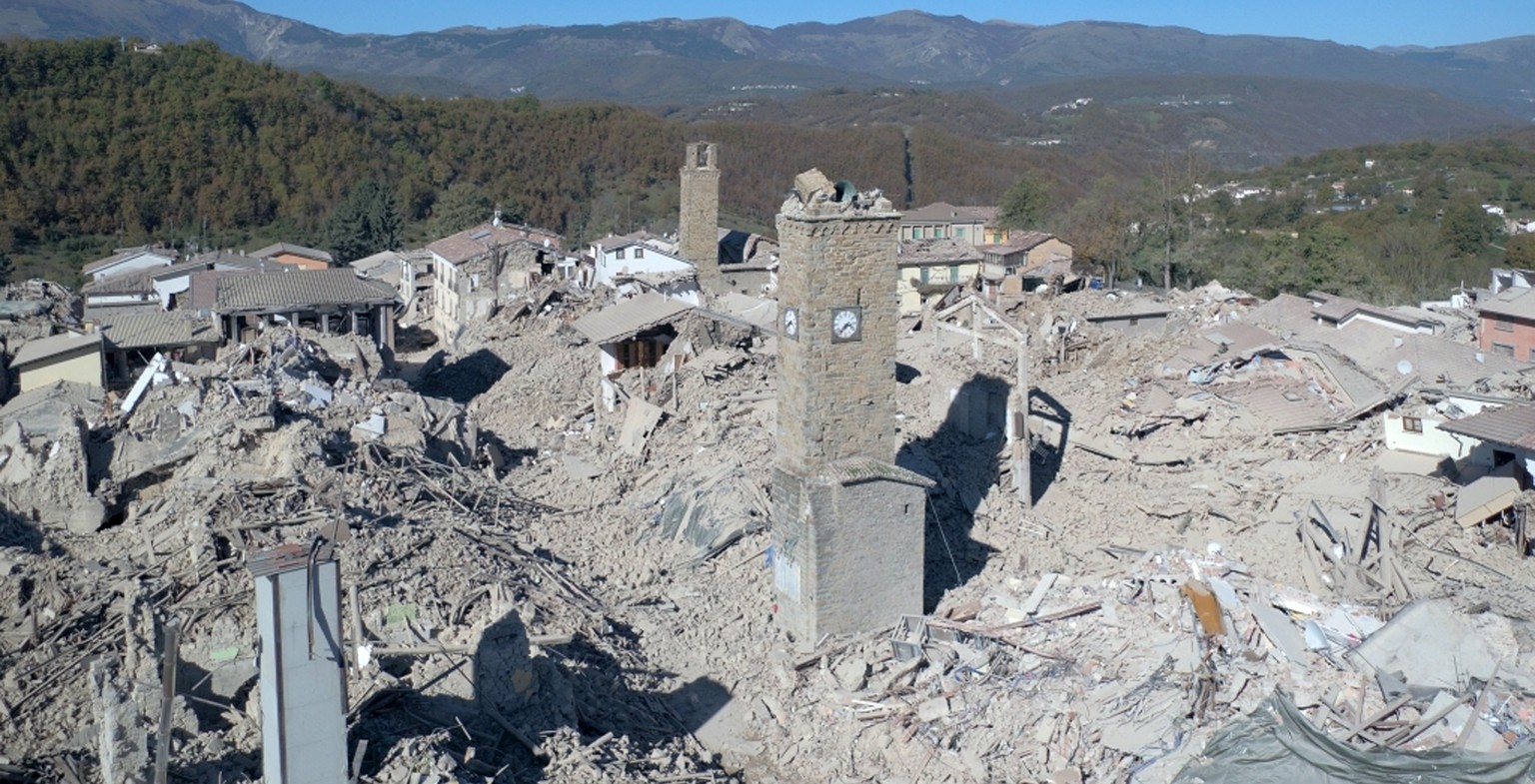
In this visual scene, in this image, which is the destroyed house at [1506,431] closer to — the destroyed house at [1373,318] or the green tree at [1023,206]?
the destroyed house at [1373,318]

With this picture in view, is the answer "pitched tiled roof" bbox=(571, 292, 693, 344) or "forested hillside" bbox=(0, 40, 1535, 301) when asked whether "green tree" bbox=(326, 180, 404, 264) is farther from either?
"pitched tiled roof" bbox=(571, 292, 693, 344)

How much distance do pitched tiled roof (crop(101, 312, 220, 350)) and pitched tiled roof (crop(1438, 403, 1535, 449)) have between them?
20.0 m

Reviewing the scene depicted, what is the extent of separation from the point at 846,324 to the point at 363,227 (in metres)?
38.4

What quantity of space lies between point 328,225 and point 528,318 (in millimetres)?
23877

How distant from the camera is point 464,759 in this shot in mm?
8812

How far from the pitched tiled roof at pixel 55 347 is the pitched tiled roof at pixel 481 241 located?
35.8 ft

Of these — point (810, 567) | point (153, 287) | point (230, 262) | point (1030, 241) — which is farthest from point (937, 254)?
point (810, 567)

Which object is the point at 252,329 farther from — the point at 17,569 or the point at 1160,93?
the point at 1160,93

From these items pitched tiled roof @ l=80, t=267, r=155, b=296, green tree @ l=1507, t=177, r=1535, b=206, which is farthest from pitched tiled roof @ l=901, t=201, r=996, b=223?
green tree @ l=1507, t=177, r=1535, b=206

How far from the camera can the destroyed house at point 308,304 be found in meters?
24.4

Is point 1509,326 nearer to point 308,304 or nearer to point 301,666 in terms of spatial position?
point 308,304

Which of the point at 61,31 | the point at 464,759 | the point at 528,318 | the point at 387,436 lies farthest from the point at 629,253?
the point at 61,31

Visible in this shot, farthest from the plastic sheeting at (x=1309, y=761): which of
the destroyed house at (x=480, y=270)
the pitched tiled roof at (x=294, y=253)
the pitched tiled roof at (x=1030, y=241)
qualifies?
the pitched tiled roof at (x=294, y=253)

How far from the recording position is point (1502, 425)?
14758 mm
